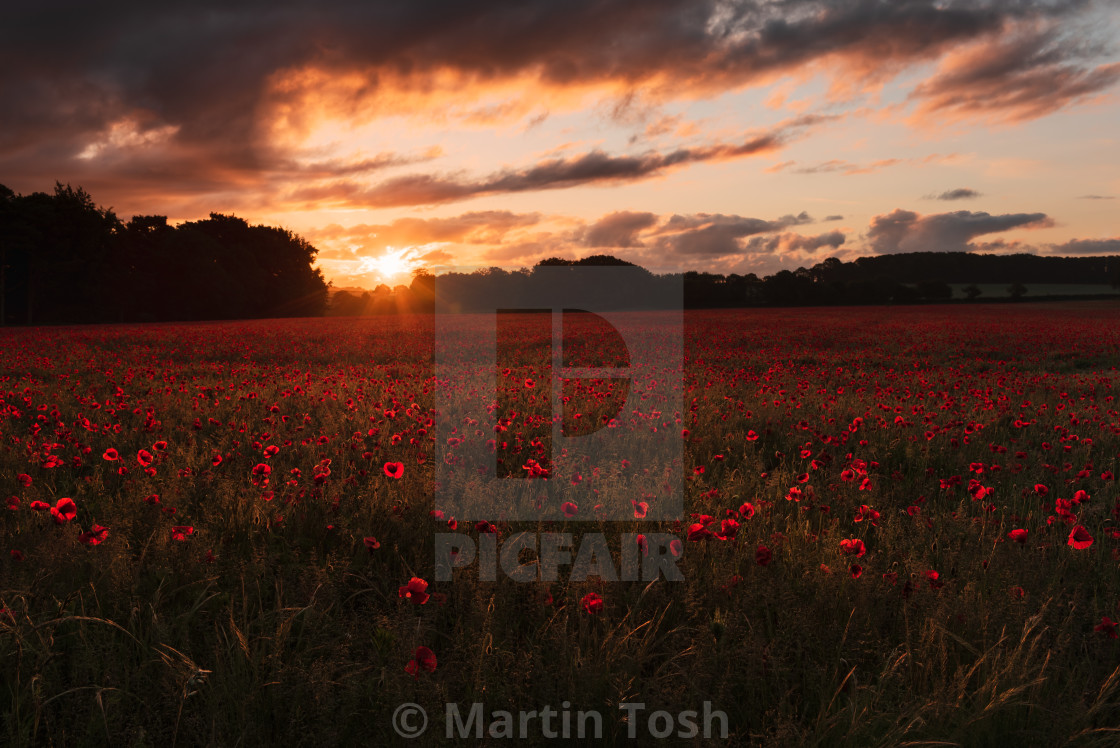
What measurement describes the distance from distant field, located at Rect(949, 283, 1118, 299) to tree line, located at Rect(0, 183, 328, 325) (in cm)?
7421

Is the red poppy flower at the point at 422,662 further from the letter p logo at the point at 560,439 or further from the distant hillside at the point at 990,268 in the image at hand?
the distant hillside at the point at 990,268

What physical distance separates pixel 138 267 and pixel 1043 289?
101m

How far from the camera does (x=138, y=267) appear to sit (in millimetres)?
55438

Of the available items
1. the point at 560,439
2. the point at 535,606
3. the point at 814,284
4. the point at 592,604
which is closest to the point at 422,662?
the point at 592,604

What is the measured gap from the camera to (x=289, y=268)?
68.2 meters

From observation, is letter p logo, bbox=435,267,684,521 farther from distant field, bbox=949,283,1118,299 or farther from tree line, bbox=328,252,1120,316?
distant field, bbox=949,283,1118,299

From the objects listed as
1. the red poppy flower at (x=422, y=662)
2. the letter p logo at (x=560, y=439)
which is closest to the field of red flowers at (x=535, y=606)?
the red poppy flower at (x=422, y=662)

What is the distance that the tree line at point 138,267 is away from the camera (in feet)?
151

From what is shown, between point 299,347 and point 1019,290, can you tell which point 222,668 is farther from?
point 1019,290

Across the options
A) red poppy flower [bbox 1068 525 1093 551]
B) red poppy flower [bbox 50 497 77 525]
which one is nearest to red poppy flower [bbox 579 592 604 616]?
red poppy flower [bbox 1068 525 1093 551]

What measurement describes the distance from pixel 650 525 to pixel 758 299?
68.3 metres

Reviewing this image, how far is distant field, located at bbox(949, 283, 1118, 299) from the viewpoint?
71.6 m

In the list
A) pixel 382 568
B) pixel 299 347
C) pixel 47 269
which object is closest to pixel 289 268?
pixel 47 269

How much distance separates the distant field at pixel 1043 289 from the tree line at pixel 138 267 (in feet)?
243
